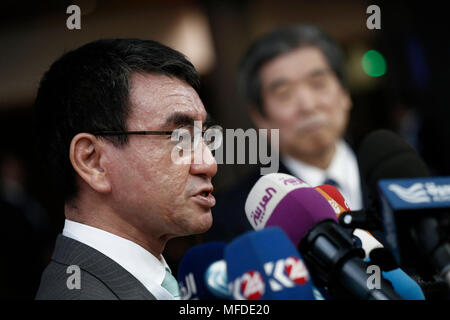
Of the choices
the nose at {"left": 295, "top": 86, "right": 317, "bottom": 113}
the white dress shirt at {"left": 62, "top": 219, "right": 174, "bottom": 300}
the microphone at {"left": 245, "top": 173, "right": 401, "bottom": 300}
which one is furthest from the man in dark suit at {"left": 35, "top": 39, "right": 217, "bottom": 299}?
the nose at {"left": 295, "top": 86, "right": 317, "bottom": 113}

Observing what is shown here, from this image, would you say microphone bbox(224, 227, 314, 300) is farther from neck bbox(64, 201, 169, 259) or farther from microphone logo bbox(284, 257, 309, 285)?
neck bbox(64, 201, 169, 259)

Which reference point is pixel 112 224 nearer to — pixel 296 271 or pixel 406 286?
pixel 296 271

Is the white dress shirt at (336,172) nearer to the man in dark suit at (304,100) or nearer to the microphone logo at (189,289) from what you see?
the man in dark suit at (304,100)

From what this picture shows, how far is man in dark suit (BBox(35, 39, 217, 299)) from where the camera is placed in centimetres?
139

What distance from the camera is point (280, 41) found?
2809mm

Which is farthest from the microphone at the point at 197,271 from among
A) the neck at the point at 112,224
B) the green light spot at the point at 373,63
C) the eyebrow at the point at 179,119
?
the green light spot at the point at 373,63

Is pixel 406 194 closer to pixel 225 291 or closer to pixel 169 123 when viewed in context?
pixel 225 291

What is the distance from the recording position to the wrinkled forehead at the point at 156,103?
1.41 metres

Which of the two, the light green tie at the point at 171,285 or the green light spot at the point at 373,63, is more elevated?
the green light spot at the point at 373,63

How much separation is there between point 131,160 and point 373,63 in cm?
572

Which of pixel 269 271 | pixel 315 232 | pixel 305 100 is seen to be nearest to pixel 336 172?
pixel 305 100

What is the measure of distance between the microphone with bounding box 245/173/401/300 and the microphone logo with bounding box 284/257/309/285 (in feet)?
0.15

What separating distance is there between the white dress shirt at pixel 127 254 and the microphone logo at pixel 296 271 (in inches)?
18.3

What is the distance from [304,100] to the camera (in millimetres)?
2705
